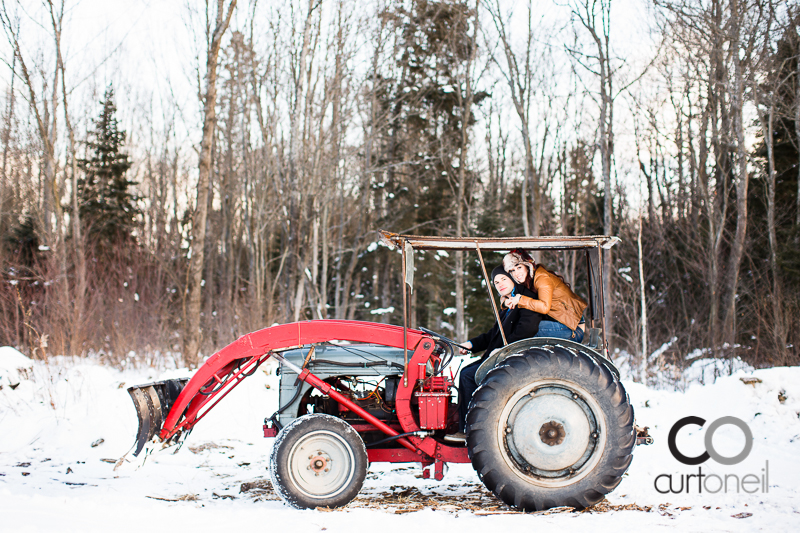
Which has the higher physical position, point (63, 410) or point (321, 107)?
point (321, 107)

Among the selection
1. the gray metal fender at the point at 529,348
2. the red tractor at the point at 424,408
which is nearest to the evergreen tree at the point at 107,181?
the red tractor at the point at 424,408

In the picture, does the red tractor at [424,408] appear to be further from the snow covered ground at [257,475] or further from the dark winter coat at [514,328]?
the snow covered ground at [257,475]

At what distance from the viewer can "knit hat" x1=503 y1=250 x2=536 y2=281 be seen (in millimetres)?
4207

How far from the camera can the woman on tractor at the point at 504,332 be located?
13.1ft

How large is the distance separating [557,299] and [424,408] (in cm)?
128

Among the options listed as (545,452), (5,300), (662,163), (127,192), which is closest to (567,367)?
(545,452)

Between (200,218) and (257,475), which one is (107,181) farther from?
(257,475)

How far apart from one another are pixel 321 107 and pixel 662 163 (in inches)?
545

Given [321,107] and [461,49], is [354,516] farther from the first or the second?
[461,49]

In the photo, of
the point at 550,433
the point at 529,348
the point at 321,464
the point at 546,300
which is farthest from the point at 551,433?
the point at 321,464

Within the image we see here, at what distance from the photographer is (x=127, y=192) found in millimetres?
22359

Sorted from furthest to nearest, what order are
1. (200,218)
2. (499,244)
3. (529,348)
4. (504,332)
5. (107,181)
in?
(107,181) < (200,218) < (504,332) < (499,244) < (529,348)

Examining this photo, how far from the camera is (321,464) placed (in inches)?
145
